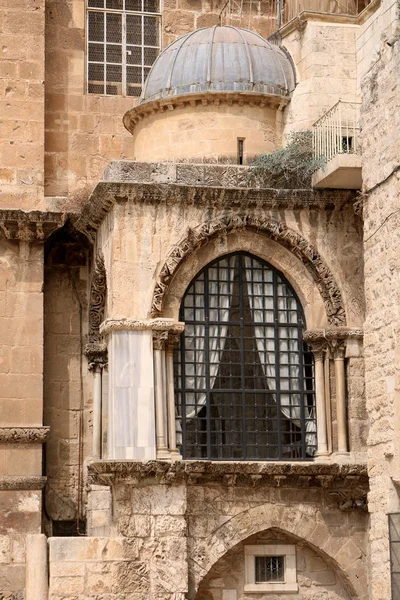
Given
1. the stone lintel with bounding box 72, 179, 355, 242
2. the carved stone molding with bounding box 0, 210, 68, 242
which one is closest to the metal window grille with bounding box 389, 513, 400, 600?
the stone lintel with bounding box 72, 179, 355, 242

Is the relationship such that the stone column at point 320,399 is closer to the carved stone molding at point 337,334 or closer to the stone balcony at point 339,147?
the carved stone molding at point 337,334

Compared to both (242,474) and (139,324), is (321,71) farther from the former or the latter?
(242,474)

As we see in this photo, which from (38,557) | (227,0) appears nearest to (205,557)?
(38,557)

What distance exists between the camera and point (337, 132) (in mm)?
21891

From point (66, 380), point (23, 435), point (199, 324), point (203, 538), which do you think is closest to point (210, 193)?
point (199, 324)

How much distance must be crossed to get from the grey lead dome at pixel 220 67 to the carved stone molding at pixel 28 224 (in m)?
2.21

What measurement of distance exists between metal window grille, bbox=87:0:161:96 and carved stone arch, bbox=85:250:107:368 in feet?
10.9

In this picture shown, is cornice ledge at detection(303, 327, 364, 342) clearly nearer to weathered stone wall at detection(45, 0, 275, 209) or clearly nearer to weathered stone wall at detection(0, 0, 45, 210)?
weathered stone wall at detection(45, 0, 275, 209)

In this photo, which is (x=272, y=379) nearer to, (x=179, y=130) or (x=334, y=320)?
(x=334, y=320)

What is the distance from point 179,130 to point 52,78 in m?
2.82

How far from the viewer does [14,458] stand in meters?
22.4

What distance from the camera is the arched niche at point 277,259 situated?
872 inches

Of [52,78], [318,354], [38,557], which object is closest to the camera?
[38,557]

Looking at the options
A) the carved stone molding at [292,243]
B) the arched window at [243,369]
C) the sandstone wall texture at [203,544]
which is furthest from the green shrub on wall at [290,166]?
the sandstone wall texture at [203,544]
